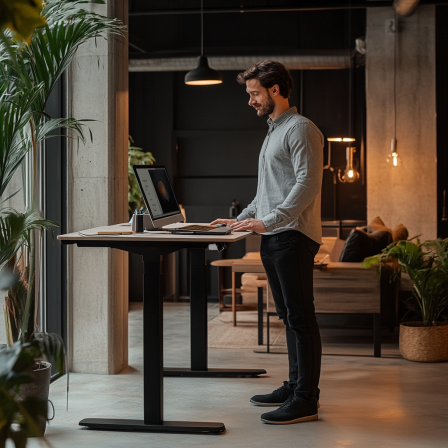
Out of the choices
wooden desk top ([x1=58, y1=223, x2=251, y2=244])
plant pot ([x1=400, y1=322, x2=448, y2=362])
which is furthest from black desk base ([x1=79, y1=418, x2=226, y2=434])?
plant pot ([x1=400, y1=322, x2=448, y2=362])

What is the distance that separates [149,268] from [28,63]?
1.20 m

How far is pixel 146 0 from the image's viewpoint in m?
9.21

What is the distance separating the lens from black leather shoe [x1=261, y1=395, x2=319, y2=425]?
326cm

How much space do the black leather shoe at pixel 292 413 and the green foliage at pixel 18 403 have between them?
253cm

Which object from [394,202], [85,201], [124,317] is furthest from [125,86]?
[394,202]

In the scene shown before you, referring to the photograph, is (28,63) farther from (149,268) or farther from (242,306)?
(242,306)

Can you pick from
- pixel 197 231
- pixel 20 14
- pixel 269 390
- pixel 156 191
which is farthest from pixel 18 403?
pixel 269 390

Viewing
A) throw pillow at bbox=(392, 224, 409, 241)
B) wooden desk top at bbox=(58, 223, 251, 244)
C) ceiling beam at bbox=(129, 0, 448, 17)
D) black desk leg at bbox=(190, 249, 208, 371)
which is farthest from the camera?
ceiling beam at bbox=(129, 0, 448, 17)

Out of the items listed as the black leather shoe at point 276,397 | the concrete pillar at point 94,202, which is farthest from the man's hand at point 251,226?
the concrete pillar at point 94,202

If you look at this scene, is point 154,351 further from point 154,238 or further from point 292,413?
point 292,413

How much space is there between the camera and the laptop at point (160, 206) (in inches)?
125

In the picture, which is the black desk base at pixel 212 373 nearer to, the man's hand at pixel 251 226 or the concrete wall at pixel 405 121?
the man's hand at pixel 251 226

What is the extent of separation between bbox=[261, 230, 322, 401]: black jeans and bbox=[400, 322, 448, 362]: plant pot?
1754 mm

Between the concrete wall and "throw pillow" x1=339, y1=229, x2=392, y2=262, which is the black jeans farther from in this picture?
the concrete wall
